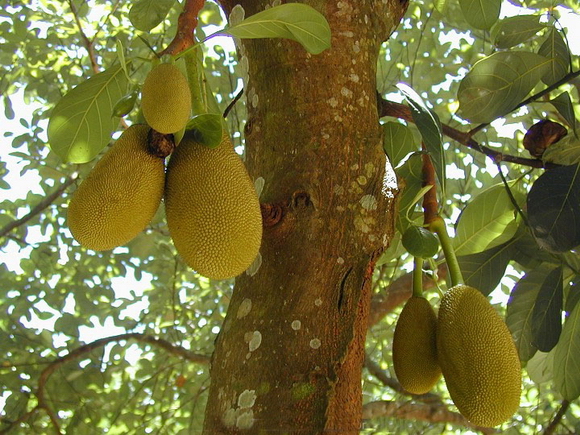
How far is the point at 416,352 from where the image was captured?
1.00 m

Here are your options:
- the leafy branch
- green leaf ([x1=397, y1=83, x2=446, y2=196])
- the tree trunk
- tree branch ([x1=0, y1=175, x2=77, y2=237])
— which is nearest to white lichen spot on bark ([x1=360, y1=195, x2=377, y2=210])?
the tree trunk

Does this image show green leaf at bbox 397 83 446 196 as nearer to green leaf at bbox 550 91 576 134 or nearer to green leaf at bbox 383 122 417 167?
green leaf at bbox 383 122 417 167

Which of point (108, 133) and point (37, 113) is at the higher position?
point (37, 113)

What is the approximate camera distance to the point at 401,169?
1178 millimetres

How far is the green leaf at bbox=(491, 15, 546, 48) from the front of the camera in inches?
52.2

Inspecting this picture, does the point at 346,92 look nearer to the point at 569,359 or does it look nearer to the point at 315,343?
the point at 315,343

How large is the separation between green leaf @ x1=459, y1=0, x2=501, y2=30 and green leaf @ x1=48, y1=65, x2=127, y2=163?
706 millimetres

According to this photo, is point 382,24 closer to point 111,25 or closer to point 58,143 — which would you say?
point 58,143

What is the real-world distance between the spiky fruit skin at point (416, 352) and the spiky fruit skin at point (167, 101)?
505 millimetres

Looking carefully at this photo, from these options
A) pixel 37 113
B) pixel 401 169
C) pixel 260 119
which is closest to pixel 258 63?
pixel 260 119

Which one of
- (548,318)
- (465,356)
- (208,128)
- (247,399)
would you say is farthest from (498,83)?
(247,399)

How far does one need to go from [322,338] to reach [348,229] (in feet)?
0.49

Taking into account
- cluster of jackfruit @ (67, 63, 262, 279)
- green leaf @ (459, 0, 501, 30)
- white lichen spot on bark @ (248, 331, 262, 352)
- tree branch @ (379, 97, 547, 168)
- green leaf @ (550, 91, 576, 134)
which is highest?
green leaf @ (459, 0, 501, 30)

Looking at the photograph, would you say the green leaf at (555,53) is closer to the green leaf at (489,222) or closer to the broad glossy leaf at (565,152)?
the broad glossy leaf at (565,152)
